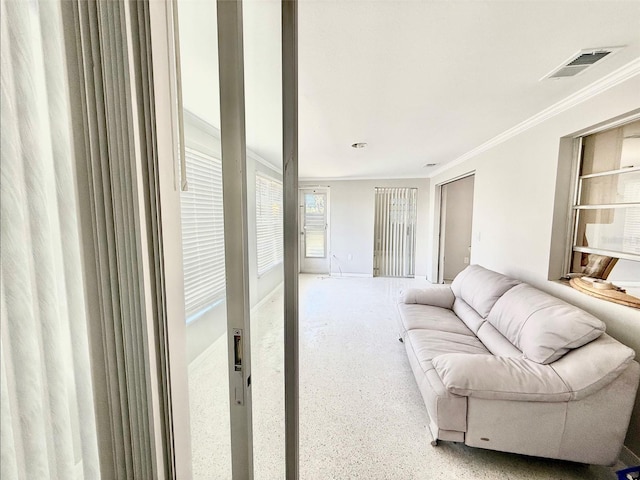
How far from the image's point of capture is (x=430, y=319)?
249 cm

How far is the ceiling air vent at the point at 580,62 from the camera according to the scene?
1.39 m

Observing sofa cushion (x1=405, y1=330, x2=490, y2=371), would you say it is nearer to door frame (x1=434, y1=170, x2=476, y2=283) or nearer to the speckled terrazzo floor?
the speckled terrazzo floor

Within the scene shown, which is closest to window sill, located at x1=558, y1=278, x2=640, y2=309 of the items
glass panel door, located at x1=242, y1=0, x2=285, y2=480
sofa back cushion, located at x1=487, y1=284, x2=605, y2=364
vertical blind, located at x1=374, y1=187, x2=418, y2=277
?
sofa back cushion, located at x1=487, y1=284, x2=605, y2=364

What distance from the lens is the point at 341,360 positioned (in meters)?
2.56

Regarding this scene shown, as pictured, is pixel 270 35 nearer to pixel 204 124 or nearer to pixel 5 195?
pixel 204 124

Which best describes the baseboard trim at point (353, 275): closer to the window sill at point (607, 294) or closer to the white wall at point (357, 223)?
the white wall at point (357, 223)

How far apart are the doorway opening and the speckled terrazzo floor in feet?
10.4

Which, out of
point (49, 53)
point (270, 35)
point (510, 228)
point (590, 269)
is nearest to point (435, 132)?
point (510, 228)

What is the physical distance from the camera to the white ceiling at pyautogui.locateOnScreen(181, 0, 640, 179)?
0.95 metres

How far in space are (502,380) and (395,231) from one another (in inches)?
184

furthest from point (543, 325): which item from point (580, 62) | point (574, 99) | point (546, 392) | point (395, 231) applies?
point (395, 231)

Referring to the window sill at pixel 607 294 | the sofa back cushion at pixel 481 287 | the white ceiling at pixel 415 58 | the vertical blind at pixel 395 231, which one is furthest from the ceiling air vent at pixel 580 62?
the vertical blind at pixel 395 231

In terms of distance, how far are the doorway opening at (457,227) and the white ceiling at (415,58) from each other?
325 centimetres

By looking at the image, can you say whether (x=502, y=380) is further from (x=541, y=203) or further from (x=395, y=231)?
(x=395, y=231)
